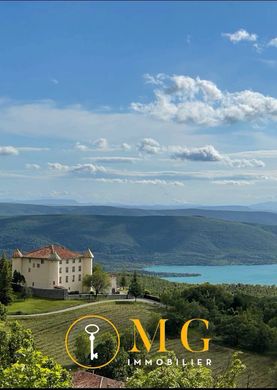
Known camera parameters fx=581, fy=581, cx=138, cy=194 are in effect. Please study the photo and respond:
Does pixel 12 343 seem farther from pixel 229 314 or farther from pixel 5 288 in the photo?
pixel 229 314

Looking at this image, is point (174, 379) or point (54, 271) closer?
point (174, 379)

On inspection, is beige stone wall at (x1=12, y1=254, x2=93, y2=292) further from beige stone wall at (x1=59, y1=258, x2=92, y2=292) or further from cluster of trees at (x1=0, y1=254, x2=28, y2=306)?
cluster of trees at (x1=0, y1=254, x2=28, y2=306)

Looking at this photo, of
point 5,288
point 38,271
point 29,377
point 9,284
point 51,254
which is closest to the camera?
point 29,377

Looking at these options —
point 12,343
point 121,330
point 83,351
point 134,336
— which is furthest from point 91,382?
point 121,330

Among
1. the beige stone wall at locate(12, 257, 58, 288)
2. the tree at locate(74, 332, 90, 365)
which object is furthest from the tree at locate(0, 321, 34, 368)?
the beige stone wall at locate(12, 257, 58, 288)

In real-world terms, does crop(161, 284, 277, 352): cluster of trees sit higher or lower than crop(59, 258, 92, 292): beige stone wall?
lower

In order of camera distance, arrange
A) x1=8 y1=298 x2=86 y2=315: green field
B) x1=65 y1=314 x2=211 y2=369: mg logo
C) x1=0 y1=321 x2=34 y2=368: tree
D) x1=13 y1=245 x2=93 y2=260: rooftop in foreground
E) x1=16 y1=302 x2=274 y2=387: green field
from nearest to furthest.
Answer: x1=0 y1=321 x2=34 y2=368: tree, x1=65 y1=314 x2=211 y2=369: mg logo, x1=16 y1=302 x2=274 y2=387: green field, x1=8 y1=298 x2=86 y2=315: green field, x1=13 y1=245 x2=93 y2=260: rooftop in foreground

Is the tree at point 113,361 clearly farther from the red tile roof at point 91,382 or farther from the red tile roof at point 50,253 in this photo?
the red tile roof at point 50,253
